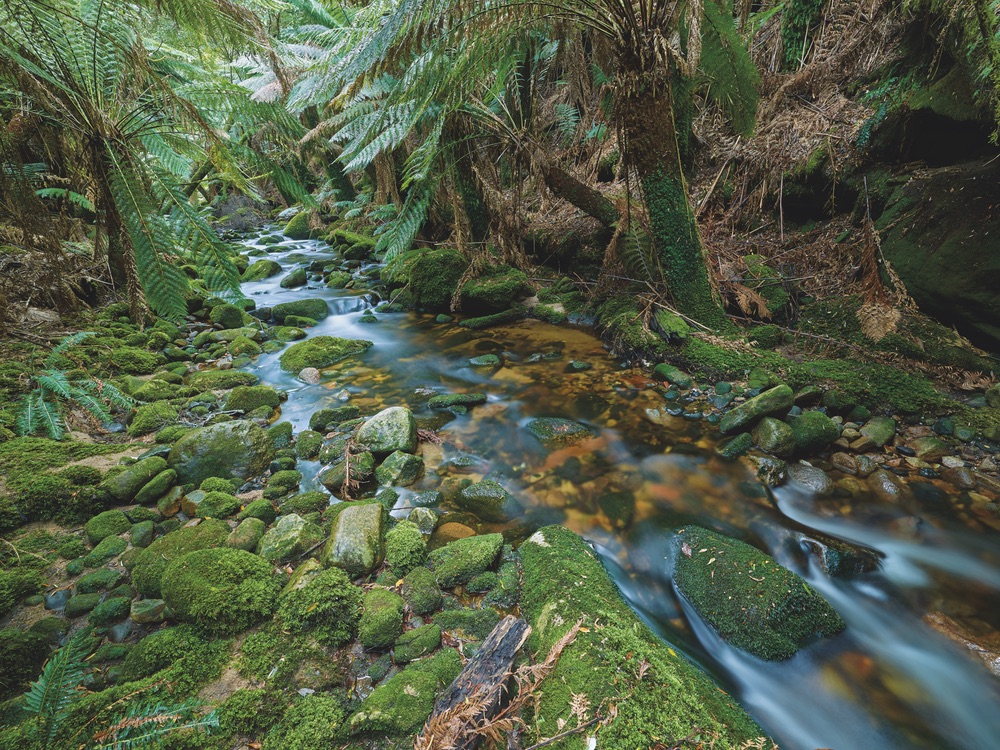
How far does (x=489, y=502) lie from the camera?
2814mm

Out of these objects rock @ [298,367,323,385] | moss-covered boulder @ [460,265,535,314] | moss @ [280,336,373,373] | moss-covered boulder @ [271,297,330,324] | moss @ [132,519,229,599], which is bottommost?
moss @ [132,519,229,599]

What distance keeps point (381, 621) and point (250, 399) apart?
9.86 ft

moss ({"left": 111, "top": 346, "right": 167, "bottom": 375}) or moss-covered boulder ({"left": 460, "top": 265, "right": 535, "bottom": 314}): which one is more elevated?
moss-covered boulder ({"left": 460, "top": 265, "right": 535, "bottom": 314})

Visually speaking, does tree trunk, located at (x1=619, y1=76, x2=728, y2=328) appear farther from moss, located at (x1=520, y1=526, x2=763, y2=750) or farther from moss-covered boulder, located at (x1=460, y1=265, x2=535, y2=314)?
moss, located at (x1=520, y1=526, x2=763, y2=750)

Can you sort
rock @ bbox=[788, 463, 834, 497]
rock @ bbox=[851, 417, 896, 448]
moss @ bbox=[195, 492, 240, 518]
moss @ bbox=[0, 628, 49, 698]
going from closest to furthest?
moss @ bbox=[0, 628, 49, 698] → moss @ bbox=[195, 492, 240, 518] → rock @ bbox=[788, 463, 834, 497] → rock @ bbox=[851, 417, 896, 448]

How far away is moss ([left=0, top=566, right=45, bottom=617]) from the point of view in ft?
6.41

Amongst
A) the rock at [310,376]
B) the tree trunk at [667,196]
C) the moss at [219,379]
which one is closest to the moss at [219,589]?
the rock at [310,376]

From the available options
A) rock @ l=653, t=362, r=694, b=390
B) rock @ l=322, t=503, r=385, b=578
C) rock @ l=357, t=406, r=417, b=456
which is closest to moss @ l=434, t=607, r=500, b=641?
rock @ l=322, t=503, r=385, b=578

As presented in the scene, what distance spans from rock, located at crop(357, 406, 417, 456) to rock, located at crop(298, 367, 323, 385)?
169 cm

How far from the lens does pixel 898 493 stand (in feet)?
8.56

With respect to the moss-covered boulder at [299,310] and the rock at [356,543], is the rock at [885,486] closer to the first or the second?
the rock at [356,543]

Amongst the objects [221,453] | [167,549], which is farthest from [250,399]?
[167,549]

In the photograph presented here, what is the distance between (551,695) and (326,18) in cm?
1518

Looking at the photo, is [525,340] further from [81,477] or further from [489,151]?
[81,477]
